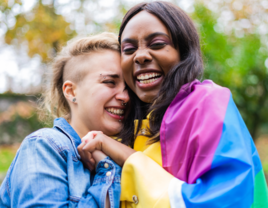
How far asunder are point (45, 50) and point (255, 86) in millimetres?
7428

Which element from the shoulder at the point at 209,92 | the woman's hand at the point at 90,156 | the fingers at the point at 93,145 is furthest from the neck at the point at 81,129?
the shoulder at the point at 209,92

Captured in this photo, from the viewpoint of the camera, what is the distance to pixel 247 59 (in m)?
7.68

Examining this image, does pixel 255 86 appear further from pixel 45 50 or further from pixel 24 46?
pixel 24 46

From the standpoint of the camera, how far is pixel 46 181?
71.2 inches

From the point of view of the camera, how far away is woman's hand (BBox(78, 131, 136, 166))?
2.02 metres

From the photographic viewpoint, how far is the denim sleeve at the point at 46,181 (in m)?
1.76

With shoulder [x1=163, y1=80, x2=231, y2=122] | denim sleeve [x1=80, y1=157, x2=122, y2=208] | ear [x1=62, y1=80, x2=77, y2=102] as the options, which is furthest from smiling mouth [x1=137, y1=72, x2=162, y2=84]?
ear [x1=62, y1=80, x2=77, y2=102]

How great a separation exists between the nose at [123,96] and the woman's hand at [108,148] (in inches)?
20.8

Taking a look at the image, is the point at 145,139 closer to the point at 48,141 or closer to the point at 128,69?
the point at 128,69

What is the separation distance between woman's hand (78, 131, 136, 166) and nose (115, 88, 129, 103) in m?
0.53

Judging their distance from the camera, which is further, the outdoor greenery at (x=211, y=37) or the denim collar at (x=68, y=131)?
the outdoor greenery at (x=211, y=37)

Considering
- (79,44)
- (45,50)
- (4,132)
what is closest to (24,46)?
(45,50)

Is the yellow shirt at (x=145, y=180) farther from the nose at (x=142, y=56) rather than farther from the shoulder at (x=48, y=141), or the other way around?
the nose at (x=142, y=56)

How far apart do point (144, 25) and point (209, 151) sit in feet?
3.76
